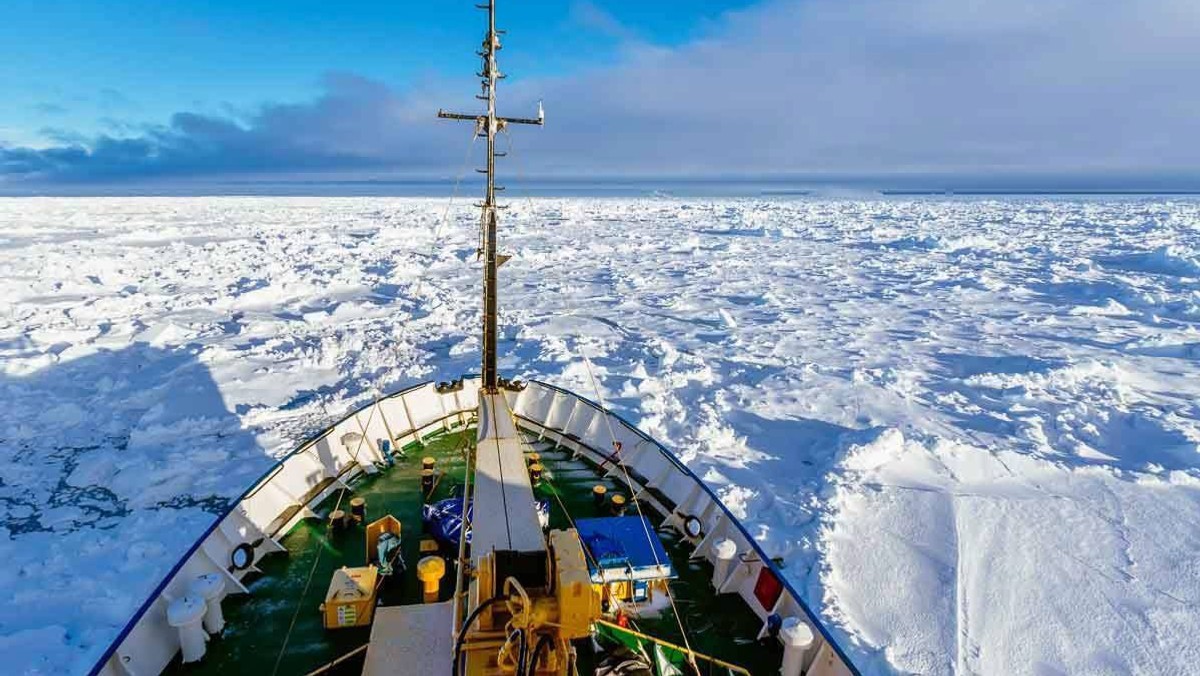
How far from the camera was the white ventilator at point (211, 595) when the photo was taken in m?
5.84

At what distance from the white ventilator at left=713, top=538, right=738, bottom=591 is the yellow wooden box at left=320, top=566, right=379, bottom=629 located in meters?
3.59

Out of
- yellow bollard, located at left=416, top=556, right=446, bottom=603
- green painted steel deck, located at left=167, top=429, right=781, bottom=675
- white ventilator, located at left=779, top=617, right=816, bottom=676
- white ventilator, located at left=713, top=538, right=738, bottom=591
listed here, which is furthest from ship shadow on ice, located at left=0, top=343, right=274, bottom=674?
white ventilator, located at left=779, top=617, right=816, bottom=676

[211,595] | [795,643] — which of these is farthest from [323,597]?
[795,643]

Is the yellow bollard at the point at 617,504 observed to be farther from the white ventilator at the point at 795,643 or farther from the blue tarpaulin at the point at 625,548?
the white ventilator at the point at 795,643

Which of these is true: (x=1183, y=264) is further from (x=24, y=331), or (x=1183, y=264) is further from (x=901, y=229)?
(x=24, y=331)

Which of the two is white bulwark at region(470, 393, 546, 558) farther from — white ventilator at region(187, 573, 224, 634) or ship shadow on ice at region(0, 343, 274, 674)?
ship shadow on ice at region(0, 343, 274, 674)

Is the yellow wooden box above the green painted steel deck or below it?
above

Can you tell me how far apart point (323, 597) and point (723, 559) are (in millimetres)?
4373

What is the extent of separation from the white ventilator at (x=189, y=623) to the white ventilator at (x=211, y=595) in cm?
11

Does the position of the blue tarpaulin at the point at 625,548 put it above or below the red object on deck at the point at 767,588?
above

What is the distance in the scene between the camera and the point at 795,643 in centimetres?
534

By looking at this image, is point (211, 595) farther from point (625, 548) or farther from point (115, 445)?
point (115, 445)

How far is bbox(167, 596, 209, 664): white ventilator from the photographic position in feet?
17.9

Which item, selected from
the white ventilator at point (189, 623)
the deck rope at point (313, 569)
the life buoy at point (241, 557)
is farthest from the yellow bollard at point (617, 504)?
the white ventilator at point (189, 623)
